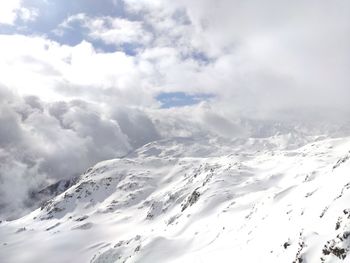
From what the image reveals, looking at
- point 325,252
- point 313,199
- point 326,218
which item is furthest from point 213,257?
point 325,252

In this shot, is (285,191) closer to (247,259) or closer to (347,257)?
(247,259)

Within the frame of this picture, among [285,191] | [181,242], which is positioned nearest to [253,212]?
[285,191]

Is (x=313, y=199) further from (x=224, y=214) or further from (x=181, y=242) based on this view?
(x=224, y=214)

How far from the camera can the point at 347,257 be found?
159ft

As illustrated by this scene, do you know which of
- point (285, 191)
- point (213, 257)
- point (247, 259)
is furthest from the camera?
point (285, 191)

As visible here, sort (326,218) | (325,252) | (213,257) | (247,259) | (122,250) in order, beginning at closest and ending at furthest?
(325,252) → (326,218) → (247,259) → (213,257) → (122,250)

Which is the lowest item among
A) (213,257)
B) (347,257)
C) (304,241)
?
(347,257)

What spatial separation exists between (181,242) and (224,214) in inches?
1572

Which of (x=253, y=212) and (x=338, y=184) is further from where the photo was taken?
(x=253, y=212)

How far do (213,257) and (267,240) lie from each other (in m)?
18.5

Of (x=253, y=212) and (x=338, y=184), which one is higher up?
(x=253, y=212)

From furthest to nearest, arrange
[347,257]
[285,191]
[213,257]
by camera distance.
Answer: [285,191]
[213,257]
[347,257]

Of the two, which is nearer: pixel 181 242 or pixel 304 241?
pixel 304 241

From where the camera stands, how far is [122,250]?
156m
